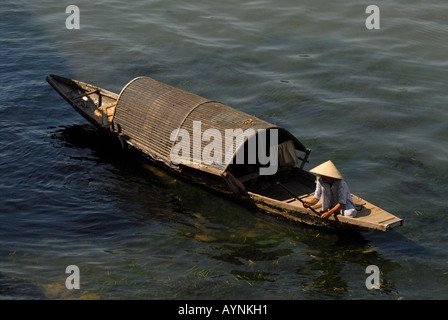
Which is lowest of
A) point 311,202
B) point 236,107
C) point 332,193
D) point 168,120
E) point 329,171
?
point 311,202

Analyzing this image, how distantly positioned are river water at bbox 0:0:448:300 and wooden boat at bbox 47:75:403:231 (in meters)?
0.55

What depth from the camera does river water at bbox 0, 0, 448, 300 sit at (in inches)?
425

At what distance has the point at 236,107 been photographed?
57.2 feet

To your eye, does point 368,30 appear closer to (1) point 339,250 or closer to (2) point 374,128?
(2) point 374,128

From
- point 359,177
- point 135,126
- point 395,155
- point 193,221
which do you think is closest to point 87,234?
point 193,221

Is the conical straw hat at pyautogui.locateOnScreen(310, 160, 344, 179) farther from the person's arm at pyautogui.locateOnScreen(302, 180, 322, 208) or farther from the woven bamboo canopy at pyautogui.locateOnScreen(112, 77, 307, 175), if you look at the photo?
the woven bamboo canopy at pyautogui.locateOnScreen(112, 77, 307, 175)

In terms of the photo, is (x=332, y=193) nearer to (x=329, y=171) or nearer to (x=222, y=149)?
(x=329, y=171)

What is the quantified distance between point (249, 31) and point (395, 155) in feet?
32.9

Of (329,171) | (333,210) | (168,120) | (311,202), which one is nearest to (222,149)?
(168,120)

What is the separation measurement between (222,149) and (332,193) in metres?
2.66

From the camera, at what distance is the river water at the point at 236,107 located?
10797mm

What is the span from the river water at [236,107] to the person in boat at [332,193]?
774mm

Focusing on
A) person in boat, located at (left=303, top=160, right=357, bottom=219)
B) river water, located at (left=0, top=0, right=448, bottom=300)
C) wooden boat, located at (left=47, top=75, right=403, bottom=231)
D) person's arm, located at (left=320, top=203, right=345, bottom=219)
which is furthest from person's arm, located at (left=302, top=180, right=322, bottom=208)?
river water, located at (left=0, top=0, right=448, bottom=300)
